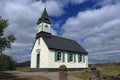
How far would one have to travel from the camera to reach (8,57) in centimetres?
1550

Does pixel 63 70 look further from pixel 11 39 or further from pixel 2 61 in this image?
pixel 11 39

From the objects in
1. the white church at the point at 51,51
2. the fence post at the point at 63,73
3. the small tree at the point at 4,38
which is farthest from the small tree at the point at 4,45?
the white church at the point at 51,51

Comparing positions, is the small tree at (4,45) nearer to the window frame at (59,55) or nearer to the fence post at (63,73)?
the fence post at (63,73)

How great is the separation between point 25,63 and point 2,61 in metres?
36.0

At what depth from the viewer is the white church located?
30.5 m

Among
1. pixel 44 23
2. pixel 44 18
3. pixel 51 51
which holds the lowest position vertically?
pixel 51 51

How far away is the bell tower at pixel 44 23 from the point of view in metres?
32.9

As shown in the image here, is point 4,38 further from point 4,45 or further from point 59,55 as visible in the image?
point 59,55

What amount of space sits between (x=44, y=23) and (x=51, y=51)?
19.6ft

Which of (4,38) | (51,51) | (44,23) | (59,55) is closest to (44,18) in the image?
(44,23)

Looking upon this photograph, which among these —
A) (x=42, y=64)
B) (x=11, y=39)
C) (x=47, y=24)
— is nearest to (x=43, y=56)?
(x=42, y=64)

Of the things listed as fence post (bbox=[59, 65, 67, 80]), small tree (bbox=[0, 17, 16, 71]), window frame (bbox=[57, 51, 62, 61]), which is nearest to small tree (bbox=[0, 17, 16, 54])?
small tree (bbox=[0, 17, 16, 71])

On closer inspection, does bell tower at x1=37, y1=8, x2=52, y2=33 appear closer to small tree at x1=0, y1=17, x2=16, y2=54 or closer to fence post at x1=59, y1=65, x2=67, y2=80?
small tree at x1=0, y1=17, x2=16, y2=54

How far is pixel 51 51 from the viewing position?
99.7ft
